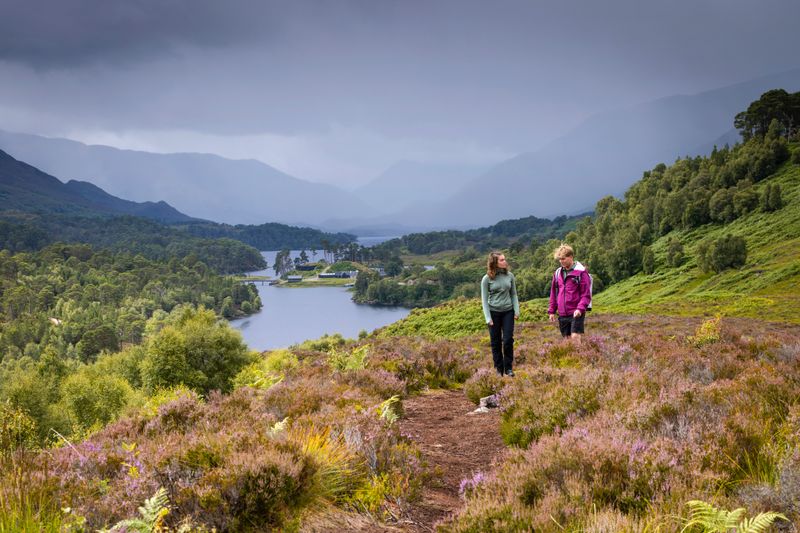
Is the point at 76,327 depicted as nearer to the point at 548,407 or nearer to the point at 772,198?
the point at 548,407

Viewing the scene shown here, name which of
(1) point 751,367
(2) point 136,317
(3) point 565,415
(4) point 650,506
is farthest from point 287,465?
(2) point 136,317

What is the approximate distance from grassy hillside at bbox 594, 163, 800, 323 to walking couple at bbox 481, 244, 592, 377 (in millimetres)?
35073

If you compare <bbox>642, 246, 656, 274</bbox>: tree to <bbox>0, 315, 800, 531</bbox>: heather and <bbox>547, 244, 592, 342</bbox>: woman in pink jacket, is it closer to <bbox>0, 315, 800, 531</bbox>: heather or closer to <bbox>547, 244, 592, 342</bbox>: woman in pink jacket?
<bbox>547, 244, 592, 342</bbox>: woman in pink jacket

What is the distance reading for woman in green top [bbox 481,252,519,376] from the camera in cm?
995

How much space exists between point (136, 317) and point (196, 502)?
6622 inches

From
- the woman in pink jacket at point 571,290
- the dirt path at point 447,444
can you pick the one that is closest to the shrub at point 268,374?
the dirt path at point 447,444

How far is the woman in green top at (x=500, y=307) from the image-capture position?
995cm

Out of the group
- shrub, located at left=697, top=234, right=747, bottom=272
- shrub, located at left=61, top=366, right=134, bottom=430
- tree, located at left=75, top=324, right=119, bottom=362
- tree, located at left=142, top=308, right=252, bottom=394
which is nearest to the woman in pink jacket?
tree, located at left=142, top=308, right=252, bottom=394

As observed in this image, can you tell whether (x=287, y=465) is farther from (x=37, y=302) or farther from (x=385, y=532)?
(x=37, y=302)

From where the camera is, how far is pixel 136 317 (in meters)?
149

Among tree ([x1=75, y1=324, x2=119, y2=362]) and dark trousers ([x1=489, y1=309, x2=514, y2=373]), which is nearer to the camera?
dark trousers ([x1=489, y1=309, x2=514, y2=373])

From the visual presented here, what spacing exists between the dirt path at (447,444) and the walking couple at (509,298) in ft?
4.35

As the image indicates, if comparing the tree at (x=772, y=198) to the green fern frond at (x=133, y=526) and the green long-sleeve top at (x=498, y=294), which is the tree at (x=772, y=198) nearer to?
the green long-sleeve top at (x=498, y=294)

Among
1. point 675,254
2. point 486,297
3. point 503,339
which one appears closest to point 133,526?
point 486,297
